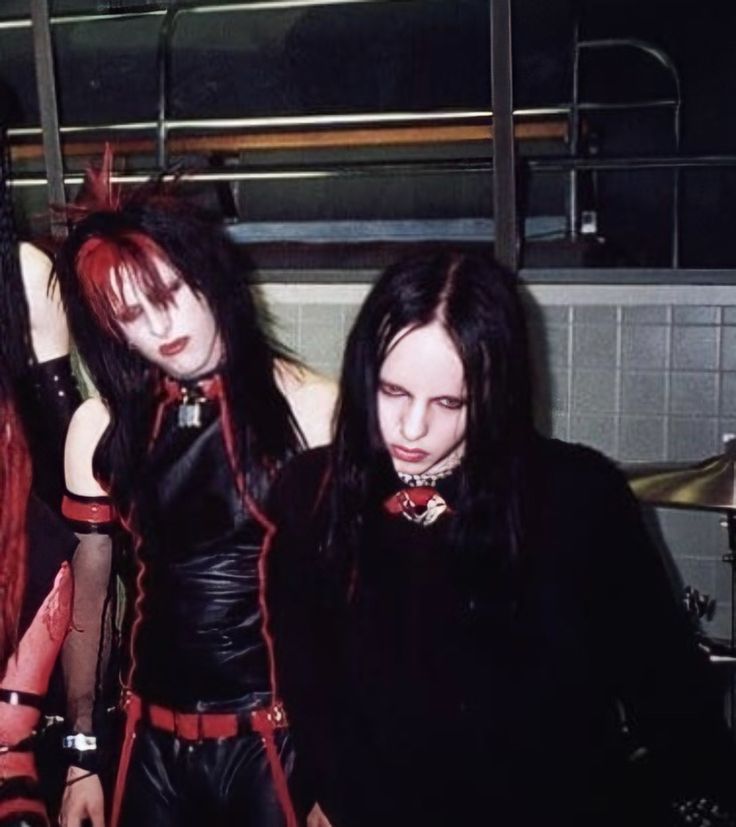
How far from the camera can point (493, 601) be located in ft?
4.59

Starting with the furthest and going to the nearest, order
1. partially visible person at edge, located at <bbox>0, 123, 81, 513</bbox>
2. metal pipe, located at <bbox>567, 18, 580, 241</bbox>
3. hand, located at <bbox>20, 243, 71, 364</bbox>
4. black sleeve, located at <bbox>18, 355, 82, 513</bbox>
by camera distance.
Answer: metal pipe, located at <bbox>567, 18, 580, 241</bbox> → hand, located at <bbox>20, 243, 71, 364</bbox> → black sleeve, located at <bbox>18, 355, 82, 513</bbox> → partially visible person at edge, located at <bbox>0, 123, 81, 513</bbox>

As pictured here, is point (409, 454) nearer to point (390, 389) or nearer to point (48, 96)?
point (390, 389)

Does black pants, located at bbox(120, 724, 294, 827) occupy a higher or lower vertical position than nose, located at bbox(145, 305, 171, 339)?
lower

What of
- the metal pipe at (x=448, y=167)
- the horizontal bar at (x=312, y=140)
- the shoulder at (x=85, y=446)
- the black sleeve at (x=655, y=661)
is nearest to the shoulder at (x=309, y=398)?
the shoulder at (x=85, y=446)

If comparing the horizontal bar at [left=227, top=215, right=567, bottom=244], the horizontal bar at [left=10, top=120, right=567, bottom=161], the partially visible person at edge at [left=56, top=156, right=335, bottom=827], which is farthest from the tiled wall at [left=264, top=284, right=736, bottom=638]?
the partially visible person at edge at [left=56, top=156, right=335, bottom=827]

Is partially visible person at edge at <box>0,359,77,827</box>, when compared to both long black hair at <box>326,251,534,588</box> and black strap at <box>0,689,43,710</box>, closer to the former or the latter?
black strap at <box>0,689,43,710</box>

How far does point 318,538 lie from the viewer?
1.54m

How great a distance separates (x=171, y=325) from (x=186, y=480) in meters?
0.26

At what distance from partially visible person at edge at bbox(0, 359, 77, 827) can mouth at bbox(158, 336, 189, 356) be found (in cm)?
25

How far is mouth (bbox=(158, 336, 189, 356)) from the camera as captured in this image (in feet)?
5.54

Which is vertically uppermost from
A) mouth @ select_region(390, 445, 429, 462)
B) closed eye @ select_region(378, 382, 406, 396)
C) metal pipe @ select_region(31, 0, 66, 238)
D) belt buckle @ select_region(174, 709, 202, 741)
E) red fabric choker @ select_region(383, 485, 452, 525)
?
metal pipe @ select_region(31, 0, 66, 238)

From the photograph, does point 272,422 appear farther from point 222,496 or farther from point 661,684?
point 661,684

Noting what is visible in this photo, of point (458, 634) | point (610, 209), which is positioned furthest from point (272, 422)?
point (610, 209)

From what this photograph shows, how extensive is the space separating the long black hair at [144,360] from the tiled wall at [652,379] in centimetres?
165
